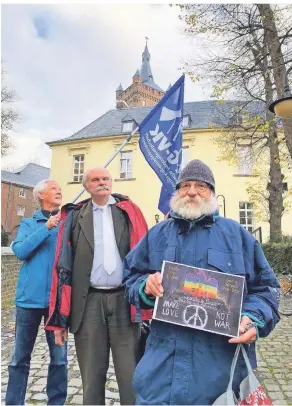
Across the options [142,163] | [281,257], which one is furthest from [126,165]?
[281,257]

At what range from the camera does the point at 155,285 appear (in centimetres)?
176

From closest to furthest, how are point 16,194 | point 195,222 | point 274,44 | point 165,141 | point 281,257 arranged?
point 195,222
point 165,141
point 274,44
point 281,257
point 16,194

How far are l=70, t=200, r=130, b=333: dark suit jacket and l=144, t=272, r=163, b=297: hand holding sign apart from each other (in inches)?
37.0

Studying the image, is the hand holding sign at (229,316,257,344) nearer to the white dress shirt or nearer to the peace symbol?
the peace symbol

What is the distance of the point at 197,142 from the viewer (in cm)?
2641

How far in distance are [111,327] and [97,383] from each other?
400mm

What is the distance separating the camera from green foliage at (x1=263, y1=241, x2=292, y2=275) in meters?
12.6

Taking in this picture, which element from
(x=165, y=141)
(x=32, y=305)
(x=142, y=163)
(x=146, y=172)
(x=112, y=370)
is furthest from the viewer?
(x=142, y=163)

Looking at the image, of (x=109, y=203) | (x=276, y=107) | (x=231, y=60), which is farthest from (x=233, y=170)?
(x=109, y=203)

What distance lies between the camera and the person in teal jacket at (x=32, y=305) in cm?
300

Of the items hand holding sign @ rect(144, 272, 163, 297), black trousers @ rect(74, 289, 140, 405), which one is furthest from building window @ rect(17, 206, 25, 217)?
hand holding sign @ rect(144, 272, 163, 297)

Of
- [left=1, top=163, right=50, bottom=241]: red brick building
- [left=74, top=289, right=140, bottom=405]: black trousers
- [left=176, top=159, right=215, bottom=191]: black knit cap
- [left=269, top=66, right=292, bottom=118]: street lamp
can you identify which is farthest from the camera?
[left=1, top=163, right=50, bottom=241]: red brick building

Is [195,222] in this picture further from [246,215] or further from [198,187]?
[246,215]

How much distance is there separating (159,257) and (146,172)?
24908 millimetres
